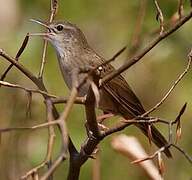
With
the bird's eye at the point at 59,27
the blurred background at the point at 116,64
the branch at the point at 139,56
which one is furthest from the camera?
the bird's eye at the point at 59,27

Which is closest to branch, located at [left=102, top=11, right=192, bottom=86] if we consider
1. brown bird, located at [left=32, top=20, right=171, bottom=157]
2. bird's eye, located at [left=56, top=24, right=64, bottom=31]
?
brown bird, located at [left=32, top=20, right=171, bottom=157]

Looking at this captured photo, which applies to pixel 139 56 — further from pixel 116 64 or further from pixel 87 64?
pixel 116 64

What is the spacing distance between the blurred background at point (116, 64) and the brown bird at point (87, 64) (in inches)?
5.7

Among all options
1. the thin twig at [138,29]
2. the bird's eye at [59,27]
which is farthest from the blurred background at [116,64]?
the bird's eye at [59,27]

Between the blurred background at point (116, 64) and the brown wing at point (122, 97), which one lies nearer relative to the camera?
the brown wing at point (122, 97)

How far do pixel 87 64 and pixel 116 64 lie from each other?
3.46ft

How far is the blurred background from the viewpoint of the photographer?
4.21 meters

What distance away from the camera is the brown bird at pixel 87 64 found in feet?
13.1

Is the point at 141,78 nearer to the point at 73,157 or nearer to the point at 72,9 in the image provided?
the point at 72,9

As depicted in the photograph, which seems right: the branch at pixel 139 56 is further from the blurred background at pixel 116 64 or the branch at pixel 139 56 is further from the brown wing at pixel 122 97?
the blurred background at pixel 116 64

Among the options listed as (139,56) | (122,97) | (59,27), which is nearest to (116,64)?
(59,27)

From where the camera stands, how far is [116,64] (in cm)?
523

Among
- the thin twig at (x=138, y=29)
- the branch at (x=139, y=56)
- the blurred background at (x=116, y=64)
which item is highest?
the branch at (x=139, y=56)

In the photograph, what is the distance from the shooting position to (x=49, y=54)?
499 centimetres
